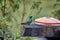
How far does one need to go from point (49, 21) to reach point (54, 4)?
235cm

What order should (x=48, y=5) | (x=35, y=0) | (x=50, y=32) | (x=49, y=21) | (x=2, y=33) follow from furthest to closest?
(x=48, y=5) < (x=35, y=0) < (x=49, y=21) < (x=50, y=32) < (x=2, y=33)

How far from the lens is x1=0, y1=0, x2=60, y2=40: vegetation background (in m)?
3.33

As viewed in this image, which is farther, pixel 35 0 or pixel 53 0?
pixel 53 0

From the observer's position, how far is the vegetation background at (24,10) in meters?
3.33

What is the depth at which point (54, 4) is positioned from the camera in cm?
480

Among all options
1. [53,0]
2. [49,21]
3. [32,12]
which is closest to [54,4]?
[53,0]

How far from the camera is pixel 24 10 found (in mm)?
4332

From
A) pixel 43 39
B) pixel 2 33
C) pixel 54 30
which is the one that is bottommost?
pixel 43 39

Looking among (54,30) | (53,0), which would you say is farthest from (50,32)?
(53,0)

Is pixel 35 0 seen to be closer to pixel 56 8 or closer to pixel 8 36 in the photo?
pixel 56 8

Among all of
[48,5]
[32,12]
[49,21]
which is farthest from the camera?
[48,5]

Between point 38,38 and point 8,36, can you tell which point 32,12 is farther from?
point 8,36

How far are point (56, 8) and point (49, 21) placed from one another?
242cm

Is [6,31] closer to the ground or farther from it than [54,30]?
farther from it
